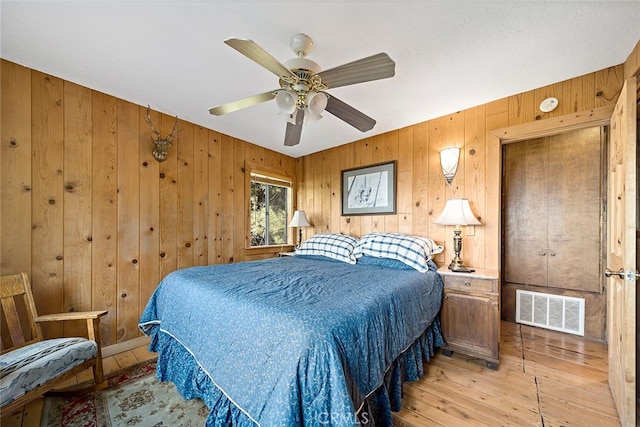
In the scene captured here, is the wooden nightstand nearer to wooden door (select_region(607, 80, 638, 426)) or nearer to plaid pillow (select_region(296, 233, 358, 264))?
wooden door (select_region(607, 80, 638, 426))

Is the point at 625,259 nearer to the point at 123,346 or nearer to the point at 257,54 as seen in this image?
the point at 257,54

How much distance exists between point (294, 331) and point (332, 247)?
6.31ft

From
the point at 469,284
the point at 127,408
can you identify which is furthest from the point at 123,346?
the point at 469,284

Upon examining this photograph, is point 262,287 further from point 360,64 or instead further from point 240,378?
point 360,64

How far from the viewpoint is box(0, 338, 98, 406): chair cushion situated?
1.27 meters

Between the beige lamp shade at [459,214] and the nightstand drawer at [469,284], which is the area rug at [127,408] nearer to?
the nightstand drawer at [469,284]

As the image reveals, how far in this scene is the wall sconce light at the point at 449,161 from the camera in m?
2.61

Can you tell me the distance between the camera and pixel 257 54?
1308 millimetres

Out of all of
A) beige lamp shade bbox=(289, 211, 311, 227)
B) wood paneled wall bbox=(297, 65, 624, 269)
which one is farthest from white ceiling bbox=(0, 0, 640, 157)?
beige lamp shade bbox=(289, 211, 311, 227)

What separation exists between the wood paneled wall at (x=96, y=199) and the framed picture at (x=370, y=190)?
1.73 metres

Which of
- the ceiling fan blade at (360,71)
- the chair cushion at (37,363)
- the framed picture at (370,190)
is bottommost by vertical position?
the chair cushion at (37,363)

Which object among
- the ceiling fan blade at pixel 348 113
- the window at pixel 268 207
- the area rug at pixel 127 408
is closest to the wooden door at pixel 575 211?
the ceiling fan blade at pixel 348 113

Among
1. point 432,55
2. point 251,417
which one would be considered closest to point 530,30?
point 432,55

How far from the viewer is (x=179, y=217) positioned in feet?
9.30
